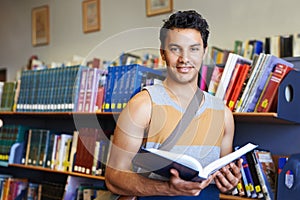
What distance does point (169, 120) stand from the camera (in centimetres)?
147

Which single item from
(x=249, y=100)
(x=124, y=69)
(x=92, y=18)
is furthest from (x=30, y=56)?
(x=249, y=100)

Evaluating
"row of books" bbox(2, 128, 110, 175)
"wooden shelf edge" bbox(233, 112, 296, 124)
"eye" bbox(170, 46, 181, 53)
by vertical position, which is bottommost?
"row of books" bbox(2, 128, 110, 175)

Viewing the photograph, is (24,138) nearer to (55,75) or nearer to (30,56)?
(55,75)

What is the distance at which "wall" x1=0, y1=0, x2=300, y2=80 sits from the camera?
10.7 ft

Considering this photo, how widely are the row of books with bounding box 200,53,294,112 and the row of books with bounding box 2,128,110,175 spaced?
81cm

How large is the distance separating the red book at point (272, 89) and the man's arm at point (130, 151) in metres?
0.67

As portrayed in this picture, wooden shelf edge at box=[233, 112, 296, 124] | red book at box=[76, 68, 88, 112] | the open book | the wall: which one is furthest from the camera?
the wall

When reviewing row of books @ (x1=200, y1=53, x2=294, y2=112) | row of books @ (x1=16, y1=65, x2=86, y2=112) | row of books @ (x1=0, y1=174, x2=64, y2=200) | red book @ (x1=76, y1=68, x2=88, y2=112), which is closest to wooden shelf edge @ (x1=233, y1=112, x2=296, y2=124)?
row of books @ (x1=200, y1=53, x2=294, y2=112)

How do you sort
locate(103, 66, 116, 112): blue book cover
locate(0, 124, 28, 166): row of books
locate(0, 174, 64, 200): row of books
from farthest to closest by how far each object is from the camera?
locate(0, 124, 28, 166): row of books → locate(0, 174, 64, 200): row of books → locate(103, 66, 116, 112): blue book cover

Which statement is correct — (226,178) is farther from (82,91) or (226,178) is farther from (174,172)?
(82,91)

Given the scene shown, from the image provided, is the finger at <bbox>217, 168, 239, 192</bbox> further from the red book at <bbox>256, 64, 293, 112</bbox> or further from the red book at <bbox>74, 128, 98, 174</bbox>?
the red book at <bbox>74, 128, 98, 174</bbox>

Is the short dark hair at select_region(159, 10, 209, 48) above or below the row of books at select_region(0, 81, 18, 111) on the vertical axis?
above

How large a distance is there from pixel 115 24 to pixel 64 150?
6.12 feet

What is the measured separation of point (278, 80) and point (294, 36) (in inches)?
55.2
